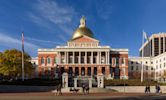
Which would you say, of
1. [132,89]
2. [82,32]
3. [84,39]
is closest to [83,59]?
[84,39]

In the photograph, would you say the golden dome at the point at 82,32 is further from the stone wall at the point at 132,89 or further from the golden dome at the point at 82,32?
the stone wall at the point at 132,89

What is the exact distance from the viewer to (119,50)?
145750mm

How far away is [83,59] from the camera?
14238 cm

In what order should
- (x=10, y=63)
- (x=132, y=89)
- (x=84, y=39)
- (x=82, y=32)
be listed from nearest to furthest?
(x=132, y=89) < (x=10, y=63) < (x=84, y=39) < (x=82, y=32)

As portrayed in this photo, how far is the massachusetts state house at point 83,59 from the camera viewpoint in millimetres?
140125

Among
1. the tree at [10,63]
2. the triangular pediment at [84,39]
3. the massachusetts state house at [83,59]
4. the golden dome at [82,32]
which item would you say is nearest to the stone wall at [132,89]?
the tree at [10,63]

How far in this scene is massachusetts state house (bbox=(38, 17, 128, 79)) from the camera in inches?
5517

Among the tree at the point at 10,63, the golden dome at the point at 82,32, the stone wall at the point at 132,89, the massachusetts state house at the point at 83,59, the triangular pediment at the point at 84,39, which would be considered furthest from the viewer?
the golden dome at the point at 82,32

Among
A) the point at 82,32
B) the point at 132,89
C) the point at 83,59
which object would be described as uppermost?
the point at 82,32

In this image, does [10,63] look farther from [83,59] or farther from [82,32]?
[82,32]

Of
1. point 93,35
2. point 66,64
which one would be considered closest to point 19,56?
point 66,64

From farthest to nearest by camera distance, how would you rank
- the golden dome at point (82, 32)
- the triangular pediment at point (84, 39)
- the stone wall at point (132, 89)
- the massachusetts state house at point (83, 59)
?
the golden dome at point (82, 32) → the triangular pediment at point (84, 39) → the massachusetts state house at point (83, 59) → the stone wall at point (132, 89)

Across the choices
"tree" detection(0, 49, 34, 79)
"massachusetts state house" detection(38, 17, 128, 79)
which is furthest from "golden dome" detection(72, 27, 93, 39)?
"tree" detection(0, 49, 34, 79)

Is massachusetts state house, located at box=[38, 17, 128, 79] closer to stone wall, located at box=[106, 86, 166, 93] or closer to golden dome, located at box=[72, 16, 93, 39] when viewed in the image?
golden dome, located at box=[72, 16, 93, 39]
